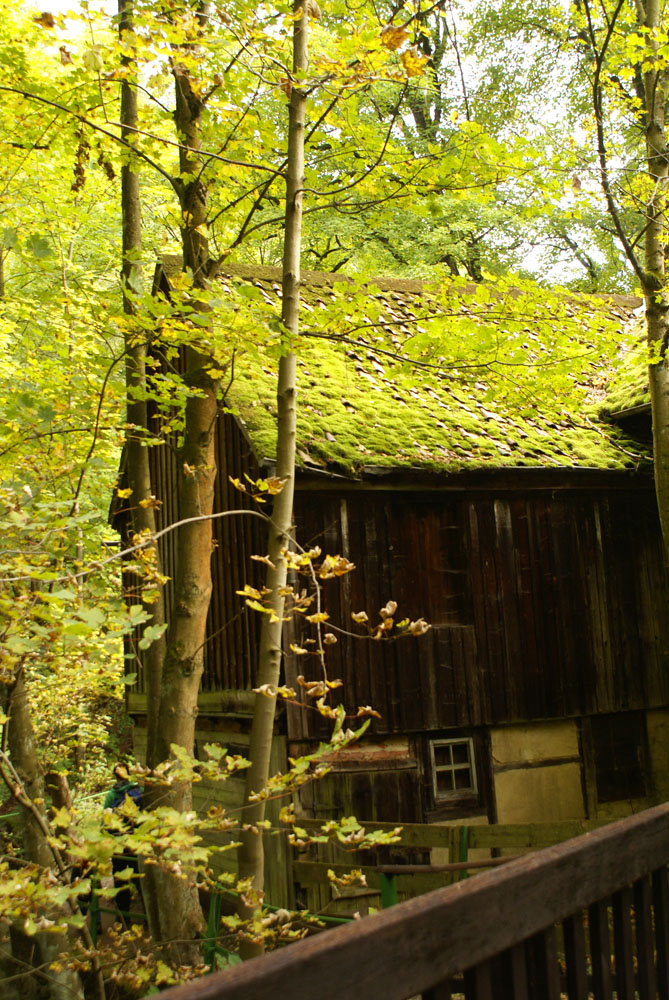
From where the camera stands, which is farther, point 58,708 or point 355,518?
point 58,708

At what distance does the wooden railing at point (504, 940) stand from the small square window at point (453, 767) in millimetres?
7550

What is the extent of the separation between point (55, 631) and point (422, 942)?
6.20ft

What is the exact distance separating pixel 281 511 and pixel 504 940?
10.9 ft

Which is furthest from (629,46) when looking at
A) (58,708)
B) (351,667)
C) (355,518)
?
(58,708)

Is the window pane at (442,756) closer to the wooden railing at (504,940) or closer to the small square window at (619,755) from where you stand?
the small square window at (619,755)

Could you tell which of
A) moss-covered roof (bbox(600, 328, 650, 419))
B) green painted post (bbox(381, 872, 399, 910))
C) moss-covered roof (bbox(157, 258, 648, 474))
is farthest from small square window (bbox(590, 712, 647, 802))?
green painted post (bbox(381, 872, 399, 910))

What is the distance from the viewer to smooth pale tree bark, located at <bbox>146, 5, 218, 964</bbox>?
6.21m

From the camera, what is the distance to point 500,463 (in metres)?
10.0

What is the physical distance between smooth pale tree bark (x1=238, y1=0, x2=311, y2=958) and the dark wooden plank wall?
4298mm

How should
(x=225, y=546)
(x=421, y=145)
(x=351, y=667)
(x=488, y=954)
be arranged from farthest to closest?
(x=421, y=145)
(x=225, y=546)
(x=351, y=667)
(x=488, y=954)

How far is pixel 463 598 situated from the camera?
10430 mm

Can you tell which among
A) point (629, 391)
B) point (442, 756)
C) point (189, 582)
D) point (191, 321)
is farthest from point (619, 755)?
point (191, 321)

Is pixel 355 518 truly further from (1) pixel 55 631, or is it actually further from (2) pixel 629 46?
(1) pixel 55 631

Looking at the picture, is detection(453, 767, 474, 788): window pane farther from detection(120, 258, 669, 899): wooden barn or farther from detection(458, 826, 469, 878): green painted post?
detection(458, 826, 469, 878): green painted post
